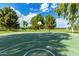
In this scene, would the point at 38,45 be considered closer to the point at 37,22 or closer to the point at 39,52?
the point at 39,52

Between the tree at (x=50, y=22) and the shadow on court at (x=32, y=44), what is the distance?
0.09 m

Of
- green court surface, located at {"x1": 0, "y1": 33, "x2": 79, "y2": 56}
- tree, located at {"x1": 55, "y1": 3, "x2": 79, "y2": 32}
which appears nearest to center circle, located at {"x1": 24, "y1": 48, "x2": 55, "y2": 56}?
green court surface, located at {"x1": 0, "y1": 33, "x2": 79, "y2": 56}

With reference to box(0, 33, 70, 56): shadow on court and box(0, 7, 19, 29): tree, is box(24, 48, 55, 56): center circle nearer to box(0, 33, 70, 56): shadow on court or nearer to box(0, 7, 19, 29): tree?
box(0, 33, 70, 56): shadow on court

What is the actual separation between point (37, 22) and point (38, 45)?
257 millimetres

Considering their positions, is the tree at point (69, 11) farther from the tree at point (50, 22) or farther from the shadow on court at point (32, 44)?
the shadow on court at point (32, 44)

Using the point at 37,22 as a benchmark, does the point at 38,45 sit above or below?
below

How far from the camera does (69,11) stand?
2.82 meters

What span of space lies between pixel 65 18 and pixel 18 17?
510mm

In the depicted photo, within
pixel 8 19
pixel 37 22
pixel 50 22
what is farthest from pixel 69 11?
pixel 8 19

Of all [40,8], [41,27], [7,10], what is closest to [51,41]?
[41,27]

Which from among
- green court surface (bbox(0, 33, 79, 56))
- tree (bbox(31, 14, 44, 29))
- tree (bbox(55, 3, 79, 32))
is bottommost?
green court surface (bbox(0, 33, 79, 56))

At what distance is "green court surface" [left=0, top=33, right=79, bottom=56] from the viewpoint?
2670 mm

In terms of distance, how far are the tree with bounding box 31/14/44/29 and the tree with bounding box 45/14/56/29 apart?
53 mm

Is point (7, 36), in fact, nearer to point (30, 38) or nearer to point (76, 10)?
point (30, 38)
